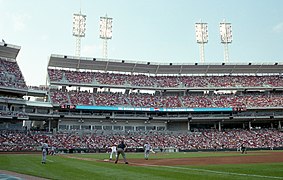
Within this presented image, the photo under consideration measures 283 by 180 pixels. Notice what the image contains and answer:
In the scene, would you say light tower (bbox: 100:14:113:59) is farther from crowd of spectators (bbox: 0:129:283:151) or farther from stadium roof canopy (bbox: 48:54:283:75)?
crowd of spectators (bbox: 0:129:283:151)

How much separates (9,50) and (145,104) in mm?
28676

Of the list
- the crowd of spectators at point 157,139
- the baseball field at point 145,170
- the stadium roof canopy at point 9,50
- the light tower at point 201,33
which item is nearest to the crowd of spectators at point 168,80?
the stadium roof canopy at point 9,50

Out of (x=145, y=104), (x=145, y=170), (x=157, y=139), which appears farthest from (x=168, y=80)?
(x=145, y=170)

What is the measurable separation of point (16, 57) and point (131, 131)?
91.1 feet

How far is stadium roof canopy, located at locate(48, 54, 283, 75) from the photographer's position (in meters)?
62.1

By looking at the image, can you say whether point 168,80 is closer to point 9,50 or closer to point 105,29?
point 105,29

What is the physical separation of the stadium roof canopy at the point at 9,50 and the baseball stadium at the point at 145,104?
6.7 inches

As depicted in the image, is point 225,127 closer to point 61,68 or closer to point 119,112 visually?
point 119,112

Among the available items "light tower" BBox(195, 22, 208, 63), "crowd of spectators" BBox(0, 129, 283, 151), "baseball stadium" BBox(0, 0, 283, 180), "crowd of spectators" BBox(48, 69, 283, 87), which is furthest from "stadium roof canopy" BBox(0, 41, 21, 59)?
"light tower" BBox(195, 22, 208, 63)

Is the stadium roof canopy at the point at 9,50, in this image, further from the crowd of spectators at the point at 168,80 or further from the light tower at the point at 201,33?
the light tower at the point at 201,33

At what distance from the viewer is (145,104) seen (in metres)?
62.1

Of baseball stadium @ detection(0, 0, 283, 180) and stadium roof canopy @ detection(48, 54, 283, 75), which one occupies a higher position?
stadium roof canopy @ detection(48, 54, 283, 75)

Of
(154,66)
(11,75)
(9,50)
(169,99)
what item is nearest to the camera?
(11,75)

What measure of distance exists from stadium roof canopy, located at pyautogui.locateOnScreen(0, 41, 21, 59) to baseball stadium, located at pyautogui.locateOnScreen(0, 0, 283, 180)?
170 millimetres
